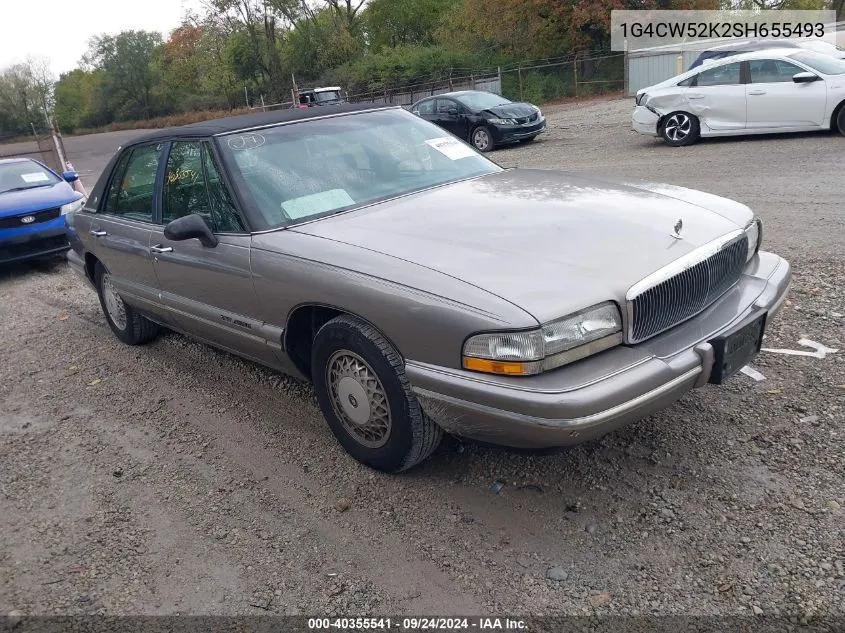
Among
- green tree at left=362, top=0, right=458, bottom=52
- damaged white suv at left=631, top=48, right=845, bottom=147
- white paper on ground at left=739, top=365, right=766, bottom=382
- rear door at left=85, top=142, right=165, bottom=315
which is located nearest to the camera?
white paper on ground at left=739, top=365, right=766, bottom=382

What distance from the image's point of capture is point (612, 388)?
2607 millimetres

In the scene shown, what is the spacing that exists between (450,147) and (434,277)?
6.15ft

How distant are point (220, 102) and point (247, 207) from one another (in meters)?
58.9

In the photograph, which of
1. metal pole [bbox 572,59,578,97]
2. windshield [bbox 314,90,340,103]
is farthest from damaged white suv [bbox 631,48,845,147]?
windshield [bbox 314,90,340,103]

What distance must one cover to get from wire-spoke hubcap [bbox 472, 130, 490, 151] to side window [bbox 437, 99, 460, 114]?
90 cm

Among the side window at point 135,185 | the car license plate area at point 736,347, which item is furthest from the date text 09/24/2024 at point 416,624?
the side window at point 135,185

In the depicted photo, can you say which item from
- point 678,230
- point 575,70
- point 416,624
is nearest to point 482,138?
point 678,230

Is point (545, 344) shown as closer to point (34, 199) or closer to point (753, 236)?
point (753, 236)

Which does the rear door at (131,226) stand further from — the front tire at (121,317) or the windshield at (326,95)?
the windshield at (326,95)

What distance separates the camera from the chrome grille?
2805 millimetres

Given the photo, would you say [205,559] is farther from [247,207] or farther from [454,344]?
[247,207]

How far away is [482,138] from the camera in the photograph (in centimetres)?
1684

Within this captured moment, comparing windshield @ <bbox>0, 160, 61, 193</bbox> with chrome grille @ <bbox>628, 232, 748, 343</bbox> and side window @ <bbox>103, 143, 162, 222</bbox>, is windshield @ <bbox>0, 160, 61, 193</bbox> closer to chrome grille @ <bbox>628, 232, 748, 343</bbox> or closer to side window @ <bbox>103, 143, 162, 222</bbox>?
side window @ <bbox>103, 143, 162, 222</bbox>

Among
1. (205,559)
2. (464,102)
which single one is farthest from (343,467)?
(464,102)
